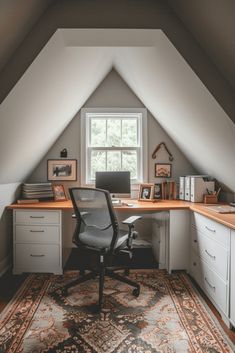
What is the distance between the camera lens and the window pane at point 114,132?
336 cm

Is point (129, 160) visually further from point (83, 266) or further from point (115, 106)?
point (83, 266)

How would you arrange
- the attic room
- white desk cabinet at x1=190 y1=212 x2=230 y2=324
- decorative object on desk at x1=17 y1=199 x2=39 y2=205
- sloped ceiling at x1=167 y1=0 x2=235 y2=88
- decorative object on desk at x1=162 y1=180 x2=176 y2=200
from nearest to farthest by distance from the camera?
sloped ceiling at x1=167 y1=0 x2=235 y2=88 → the attic room → white desk cabinet at x1=190 y1=212 x2=230 y2=324 → decorative object on desk at x1=17 y1=199 x2=39 y2=205 → decorative object on desk at x1=162 y1=180 x2=176 y2=200

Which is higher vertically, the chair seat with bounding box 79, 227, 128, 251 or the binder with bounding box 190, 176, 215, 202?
the binder with bounding box 190, 176, 215, 202

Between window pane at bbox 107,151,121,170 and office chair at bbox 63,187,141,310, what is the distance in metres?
1.34

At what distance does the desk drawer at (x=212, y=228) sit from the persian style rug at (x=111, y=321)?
608 millimetres

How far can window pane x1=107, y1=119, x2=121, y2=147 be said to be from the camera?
3.36m

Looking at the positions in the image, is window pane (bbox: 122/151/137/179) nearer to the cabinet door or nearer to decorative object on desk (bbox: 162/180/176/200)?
decorative object on desk (bbox: 162/180/176/200)

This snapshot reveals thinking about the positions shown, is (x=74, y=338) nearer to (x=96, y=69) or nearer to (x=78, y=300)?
(x=78, y=300)

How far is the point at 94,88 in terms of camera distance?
122 inches

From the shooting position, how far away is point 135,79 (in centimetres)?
273

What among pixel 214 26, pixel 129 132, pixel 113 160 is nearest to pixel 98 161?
pixel 113 160

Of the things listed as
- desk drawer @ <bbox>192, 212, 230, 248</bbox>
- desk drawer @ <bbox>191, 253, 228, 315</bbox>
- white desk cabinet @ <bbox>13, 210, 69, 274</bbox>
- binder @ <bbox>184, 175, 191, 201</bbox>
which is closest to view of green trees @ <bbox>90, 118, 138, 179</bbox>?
binder @ <bbox>184, 175, 191, 201</bbox>

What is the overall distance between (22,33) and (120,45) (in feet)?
2.42

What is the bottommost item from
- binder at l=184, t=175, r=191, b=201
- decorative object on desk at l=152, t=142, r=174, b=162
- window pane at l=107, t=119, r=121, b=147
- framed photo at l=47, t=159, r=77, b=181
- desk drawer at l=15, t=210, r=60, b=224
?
desk drawer at l=15, t=210, r=60, b=224
